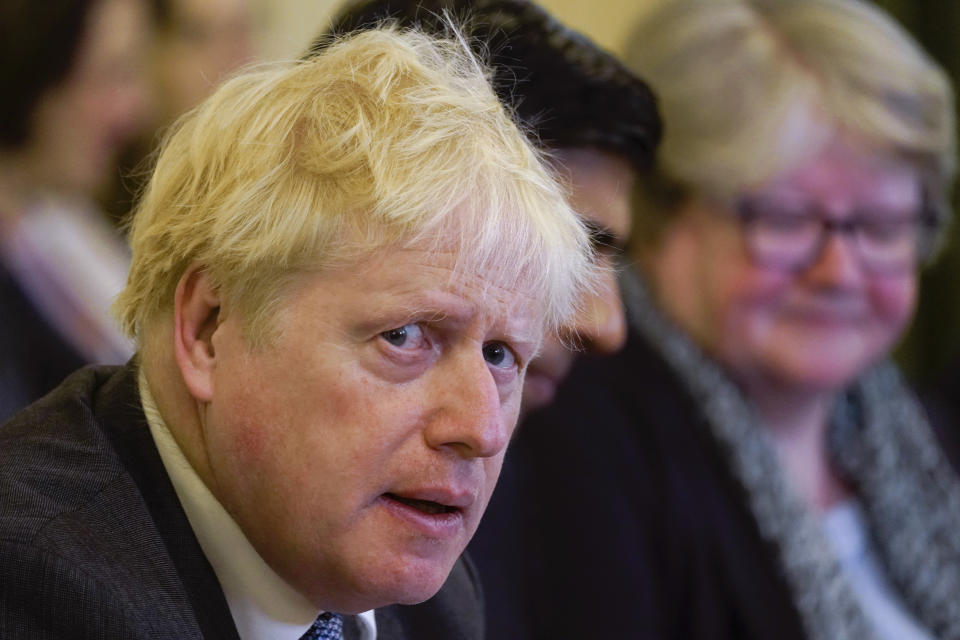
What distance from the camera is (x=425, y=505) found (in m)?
1.24

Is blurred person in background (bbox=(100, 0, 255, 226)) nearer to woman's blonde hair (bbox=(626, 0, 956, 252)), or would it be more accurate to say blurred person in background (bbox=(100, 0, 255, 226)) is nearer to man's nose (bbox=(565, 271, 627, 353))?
woman's blonde hair (bbox=(626, 0, 956, 252))

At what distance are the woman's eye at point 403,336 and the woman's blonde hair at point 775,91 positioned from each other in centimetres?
146

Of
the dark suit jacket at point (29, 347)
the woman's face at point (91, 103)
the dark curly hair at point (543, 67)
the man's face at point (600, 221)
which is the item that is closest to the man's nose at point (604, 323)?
the man's face at point (600, 221)

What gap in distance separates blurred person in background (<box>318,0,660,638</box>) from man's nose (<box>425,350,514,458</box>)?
37cm

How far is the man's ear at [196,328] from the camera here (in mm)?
1242

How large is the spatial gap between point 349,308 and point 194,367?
6.4 inches

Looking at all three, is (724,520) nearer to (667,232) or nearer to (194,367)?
(667,232)

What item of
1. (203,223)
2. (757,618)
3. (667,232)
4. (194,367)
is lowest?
(757,618)

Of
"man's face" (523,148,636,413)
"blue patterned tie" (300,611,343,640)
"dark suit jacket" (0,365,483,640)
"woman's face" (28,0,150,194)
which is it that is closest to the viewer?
"dark suit jacket" (0,365,483,640)

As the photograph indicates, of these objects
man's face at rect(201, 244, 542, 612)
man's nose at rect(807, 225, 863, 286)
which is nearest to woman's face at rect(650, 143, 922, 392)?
man's nose at rect(807, 225, 863, 286)

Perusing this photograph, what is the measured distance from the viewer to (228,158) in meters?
1.26

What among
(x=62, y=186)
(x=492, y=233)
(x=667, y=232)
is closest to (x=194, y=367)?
(x=492, y=233)

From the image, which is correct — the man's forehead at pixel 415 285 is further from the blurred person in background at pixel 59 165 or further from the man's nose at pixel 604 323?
the blurred person in background at pixel 59 165

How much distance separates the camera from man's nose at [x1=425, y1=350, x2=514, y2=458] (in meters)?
1.21
